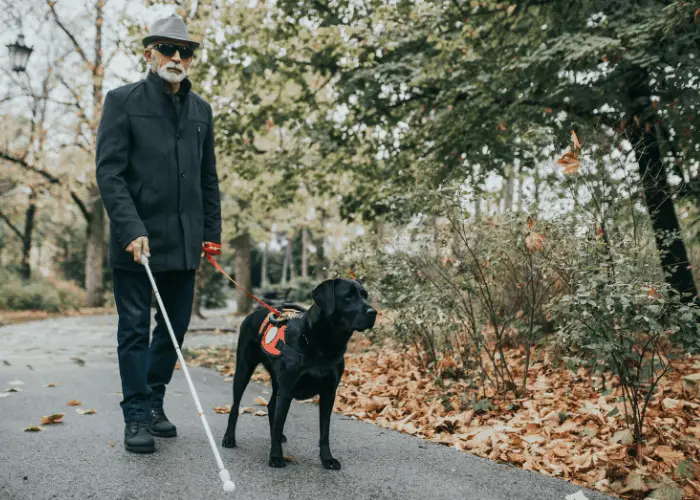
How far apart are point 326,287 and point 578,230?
2141 mm

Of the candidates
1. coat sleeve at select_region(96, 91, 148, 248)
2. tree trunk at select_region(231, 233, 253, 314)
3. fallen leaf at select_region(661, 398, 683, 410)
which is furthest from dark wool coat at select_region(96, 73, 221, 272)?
tree trunk at select_region(231, 233, 253, 314)

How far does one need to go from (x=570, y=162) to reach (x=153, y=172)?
104 inches

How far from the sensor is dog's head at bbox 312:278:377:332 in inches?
118

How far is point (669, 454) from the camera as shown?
3.27 m

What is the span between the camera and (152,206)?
3.50 meters

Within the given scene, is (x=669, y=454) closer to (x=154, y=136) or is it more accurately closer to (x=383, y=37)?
(x=154, y=136)

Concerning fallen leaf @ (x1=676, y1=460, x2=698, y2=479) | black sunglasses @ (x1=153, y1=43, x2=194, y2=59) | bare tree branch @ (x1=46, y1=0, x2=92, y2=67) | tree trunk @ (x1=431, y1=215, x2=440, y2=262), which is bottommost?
fallen leaf @ (x1=676, y1=460, x2=698, y2=479)

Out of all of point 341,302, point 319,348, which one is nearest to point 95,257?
point 319,348

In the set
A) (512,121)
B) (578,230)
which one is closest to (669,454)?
(578,230)

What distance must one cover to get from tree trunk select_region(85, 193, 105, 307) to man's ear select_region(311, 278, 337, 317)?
2089 cm

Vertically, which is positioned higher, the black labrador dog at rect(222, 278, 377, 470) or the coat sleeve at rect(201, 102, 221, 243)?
the coat sleeve at rect(201, 102, 221, 243)

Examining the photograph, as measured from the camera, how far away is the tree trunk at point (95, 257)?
21750 millimetres

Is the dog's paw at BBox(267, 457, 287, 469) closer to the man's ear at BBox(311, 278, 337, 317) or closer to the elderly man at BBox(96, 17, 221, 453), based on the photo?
the elderly man at BBox(96, 17, 221, 453)

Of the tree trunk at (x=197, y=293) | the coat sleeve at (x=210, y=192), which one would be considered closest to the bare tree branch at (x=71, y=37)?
the tree trunk at (x=197, y=293)
